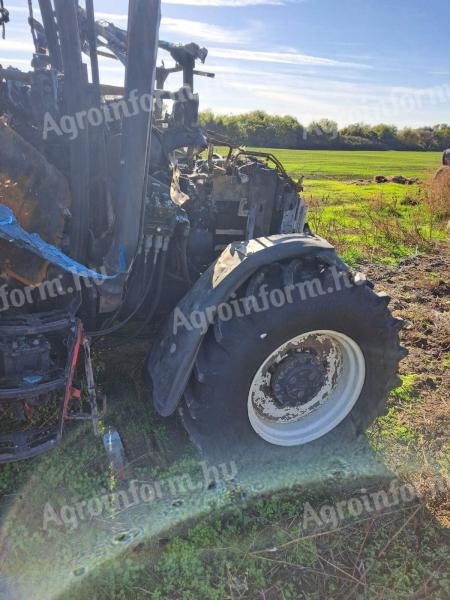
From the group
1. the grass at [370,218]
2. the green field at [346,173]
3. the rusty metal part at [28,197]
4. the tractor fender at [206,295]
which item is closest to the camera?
the rusty metal part at [28,197]

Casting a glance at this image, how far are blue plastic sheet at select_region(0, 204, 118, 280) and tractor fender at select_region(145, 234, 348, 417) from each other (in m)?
0.49

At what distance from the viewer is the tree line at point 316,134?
2486 centimetres

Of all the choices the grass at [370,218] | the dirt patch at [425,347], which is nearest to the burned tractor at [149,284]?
the dirt patch at [425,347]

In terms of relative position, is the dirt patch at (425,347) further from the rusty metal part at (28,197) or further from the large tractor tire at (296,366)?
the rusty metal part at (28,197)

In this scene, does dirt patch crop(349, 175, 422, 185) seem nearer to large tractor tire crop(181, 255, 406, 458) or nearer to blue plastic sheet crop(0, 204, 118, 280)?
large tractor tire crop(181, 255, 406, 458)

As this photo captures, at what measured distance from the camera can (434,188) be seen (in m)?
11.6

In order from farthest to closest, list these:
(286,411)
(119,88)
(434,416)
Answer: (119,88) → (434,416) → (286,411)

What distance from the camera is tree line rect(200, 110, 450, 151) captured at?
24.9 metres

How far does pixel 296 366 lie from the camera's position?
2.66m

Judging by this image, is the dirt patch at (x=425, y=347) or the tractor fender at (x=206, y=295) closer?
the tractor fender at (x=206, y=295)

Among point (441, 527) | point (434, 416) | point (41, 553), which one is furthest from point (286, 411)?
point (41, 553)

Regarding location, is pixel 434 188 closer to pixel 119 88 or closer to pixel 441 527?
pixel 119 88

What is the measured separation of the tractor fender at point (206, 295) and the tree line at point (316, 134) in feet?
66.2

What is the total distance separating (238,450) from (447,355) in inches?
99.2
